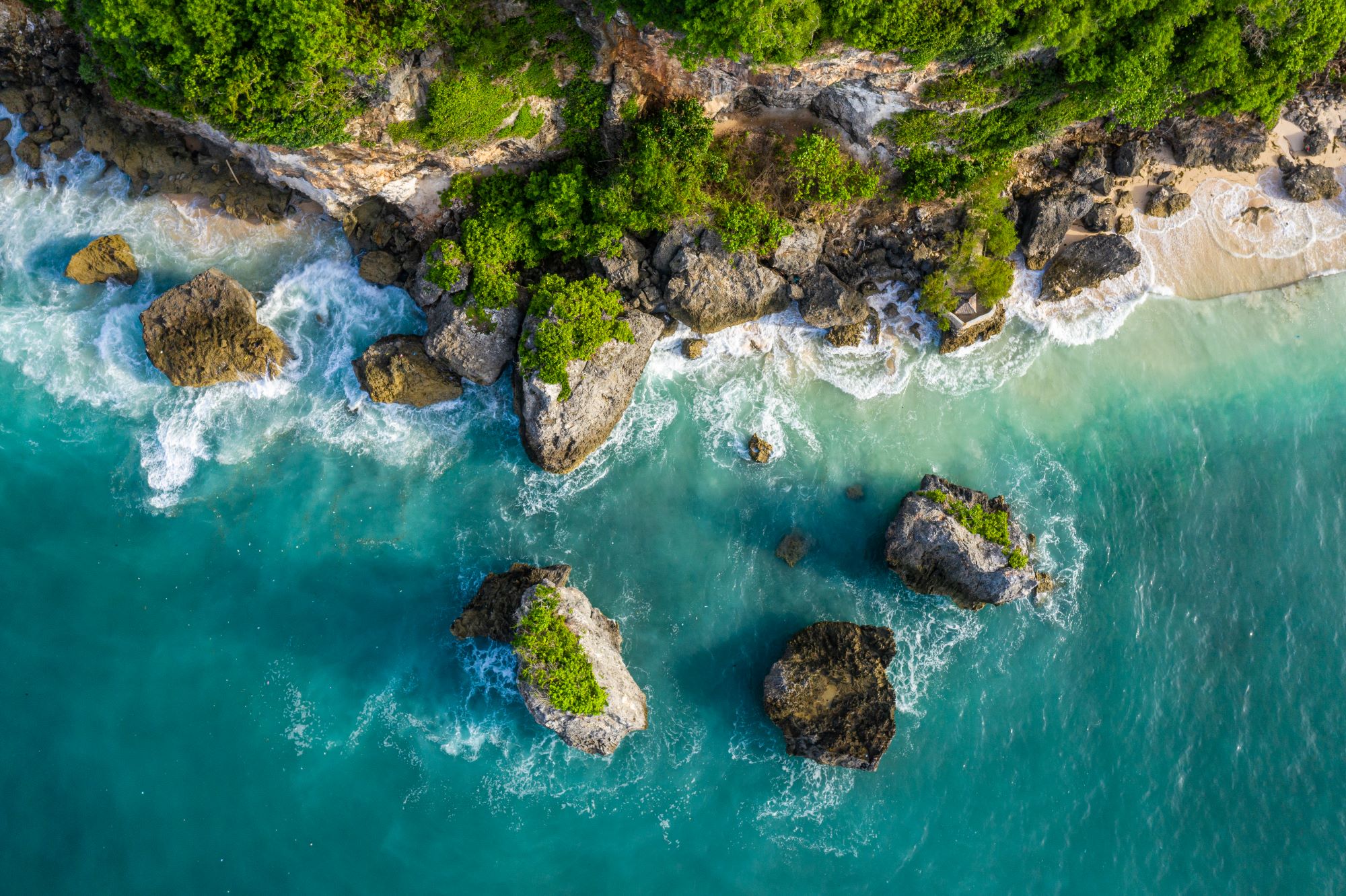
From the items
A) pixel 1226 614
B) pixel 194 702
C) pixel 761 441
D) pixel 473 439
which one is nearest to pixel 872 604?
pixel 761 441

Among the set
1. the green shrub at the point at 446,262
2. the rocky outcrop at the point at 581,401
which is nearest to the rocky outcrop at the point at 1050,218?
the rocky outcrop at the point at 581,401

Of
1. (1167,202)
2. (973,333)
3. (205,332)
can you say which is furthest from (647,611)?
(1167,202)

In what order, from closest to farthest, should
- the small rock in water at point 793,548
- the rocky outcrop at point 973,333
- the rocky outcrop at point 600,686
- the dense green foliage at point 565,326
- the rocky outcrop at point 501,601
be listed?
the rocky outcrop at point 600,686
the dense green foliage at point 565,326
the rocky outcrop at point 501,601
the small rock in water at point 793,548
the rocky outcrop at point 973,333

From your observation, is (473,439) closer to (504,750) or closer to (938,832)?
(504,750)

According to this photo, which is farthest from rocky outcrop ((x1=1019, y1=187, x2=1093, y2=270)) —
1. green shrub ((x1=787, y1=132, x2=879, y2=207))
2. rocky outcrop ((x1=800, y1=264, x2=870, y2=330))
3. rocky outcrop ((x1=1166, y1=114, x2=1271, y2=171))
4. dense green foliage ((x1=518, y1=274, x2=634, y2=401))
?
dense green foliage ((x1=518, y1=274, x2=634, y2=401))

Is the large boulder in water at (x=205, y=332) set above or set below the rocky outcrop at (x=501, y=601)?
above

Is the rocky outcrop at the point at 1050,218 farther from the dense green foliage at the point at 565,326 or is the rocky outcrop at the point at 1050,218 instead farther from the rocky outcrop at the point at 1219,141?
the dense green foliage at the point at 565,326
